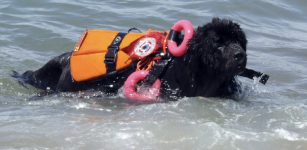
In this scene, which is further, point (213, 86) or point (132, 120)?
point (213, 86)

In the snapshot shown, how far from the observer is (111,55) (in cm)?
527

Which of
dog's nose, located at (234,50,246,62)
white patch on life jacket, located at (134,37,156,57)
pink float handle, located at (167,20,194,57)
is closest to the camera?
dog's nose, located at (234,50,246,62)

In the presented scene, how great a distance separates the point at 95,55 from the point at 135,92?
2.34 ft

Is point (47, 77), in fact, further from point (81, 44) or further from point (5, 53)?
point (5, 53)

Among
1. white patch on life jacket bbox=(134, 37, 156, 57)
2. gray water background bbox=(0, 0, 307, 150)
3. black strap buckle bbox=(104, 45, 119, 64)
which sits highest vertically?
white patch on life jacket bbox=(134, 37, 156, 57)

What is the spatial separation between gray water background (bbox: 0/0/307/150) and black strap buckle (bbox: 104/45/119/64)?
0.41m

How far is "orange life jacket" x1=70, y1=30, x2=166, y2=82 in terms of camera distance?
5250 millimetres

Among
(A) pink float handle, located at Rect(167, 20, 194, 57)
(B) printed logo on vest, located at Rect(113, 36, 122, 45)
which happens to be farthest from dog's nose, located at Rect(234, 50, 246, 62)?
(B) printed logo on vest, located at Rect(113, 36, 122, 45)

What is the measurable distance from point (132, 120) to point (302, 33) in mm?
6266

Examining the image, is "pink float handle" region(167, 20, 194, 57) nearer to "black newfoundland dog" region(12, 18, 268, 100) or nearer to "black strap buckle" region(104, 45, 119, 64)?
"black newfoundland dog" region(12, 18, 268, 100)

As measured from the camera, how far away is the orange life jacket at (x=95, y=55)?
17.2ft

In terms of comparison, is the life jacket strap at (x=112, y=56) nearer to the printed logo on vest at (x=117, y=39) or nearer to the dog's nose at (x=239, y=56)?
the printed logo on vest at (x=117, y=39)

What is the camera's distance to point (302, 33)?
9.73 m

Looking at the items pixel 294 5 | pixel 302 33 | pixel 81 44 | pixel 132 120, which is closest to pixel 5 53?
pixel 81 44
